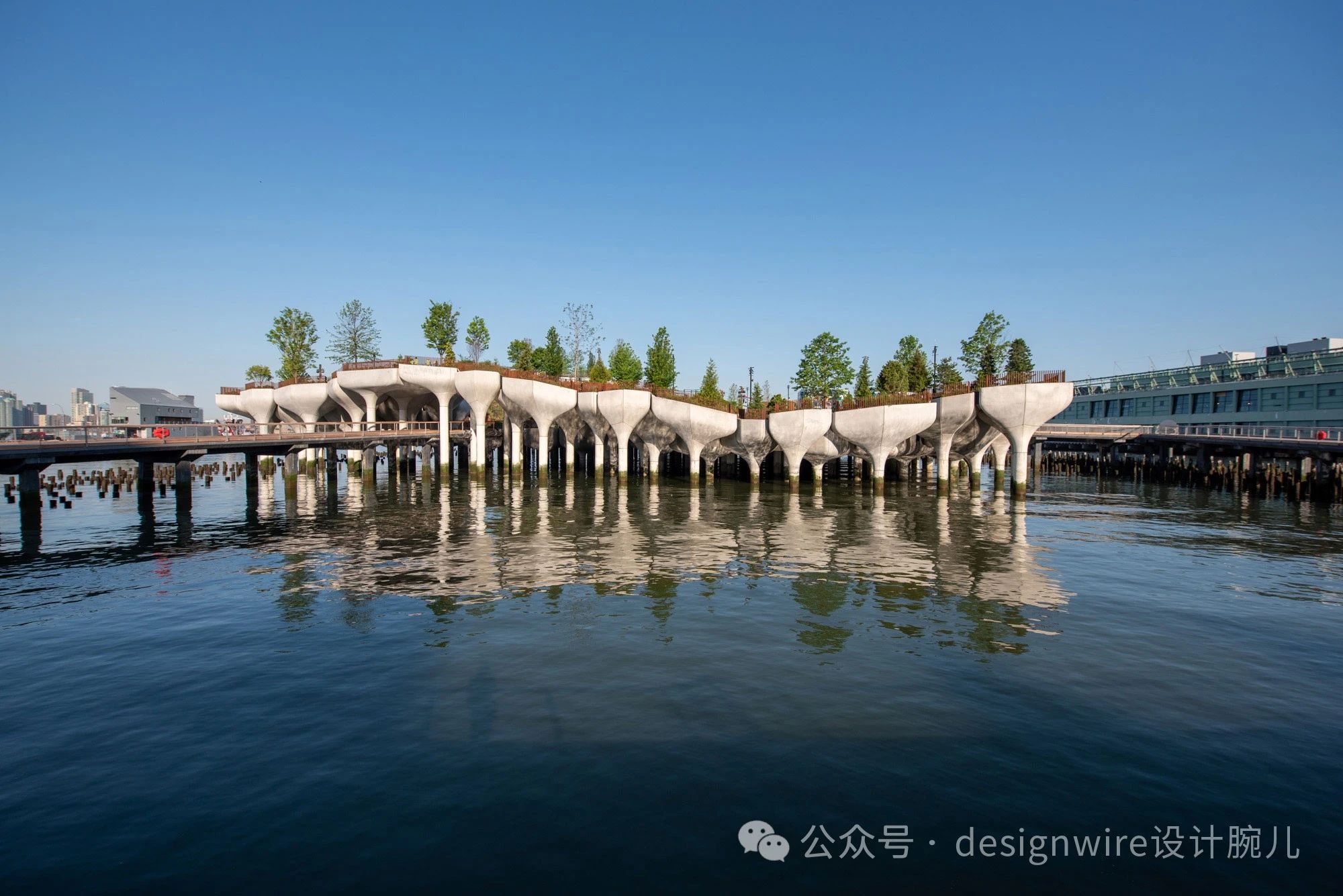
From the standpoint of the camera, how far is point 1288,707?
12.8 metres

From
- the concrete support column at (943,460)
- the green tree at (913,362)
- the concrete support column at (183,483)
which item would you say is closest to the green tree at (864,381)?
the green tree at (913,362)

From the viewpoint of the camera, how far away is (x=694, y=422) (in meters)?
60.5

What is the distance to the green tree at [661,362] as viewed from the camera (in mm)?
101188

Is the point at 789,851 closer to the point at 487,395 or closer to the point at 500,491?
the point at 500,491

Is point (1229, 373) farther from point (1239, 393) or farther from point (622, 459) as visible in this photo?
point (622, 459)

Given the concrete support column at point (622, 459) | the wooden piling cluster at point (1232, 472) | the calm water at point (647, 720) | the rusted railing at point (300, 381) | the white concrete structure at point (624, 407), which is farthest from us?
the rusted railing at point (300, 381)

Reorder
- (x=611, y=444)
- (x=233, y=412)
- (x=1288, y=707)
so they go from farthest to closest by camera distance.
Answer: (x=233, y=412) → (x=611, y=444) → (x=1288, y=707)

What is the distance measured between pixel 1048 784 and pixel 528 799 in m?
7.84

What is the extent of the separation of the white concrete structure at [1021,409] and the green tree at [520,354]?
73.8 metres

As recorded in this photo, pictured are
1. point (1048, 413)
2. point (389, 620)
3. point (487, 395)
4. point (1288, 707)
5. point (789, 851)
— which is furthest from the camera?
point (487, 395)

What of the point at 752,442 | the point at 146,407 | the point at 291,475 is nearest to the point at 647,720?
the point at 752,442

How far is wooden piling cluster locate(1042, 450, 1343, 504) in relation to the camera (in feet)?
185

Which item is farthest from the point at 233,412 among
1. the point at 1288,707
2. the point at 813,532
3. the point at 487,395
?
the point at 1288,707

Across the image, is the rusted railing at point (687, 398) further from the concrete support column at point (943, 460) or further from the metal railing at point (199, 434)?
the metal railing at point (199, 434)
